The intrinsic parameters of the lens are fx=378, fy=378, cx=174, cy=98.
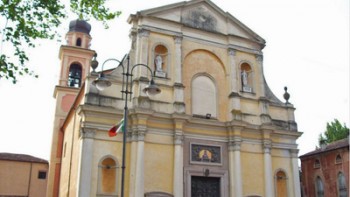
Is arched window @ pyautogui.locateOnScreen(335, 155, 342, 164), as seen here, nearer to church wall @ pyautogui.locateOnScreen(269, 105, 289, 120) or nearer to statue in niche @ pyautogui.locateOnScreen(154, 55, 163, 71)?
church wall @ pyautogui.locateOnScreen(269, 105, 289, 120)

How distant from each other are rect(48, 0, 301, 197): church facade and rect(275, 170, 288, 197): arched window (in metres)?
0.05

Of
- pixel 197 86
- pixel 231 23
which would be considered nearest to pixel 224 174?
pixel 197 86

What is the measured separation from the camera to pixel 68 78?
86.2ft

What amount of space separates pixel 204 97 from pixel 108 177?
19.1ft

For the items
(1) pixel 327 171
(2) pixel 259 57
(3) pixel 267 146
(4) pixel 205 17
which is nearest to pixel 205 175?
(3) pixel 267 146

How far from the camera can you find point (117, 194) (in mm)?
14422

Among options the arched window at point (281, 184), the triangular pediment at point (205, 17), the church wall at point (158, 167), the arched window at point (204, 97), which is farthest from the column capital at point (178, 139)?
the triangular pediment at point (205, 17)

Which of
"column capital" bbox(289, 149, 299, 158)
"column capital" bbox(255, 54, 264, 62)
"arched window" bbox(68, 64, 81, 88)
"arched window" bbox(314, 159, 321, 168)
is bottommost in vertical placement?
"column capital" bbox(289, 149, 299, 158)

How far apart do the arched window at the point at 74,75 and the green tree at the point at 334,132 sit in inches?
839

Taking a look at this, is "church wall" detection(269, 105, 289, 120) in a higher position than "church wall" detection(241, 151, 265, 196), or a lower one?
higher

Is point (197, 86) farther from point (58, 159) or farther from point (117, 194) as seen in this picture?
point (58, 159)

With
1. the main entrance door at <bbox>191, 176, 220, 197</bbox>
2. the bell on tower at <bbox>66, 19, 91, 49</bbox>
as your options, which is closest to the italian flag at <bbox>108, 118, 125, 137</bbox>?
the main entrance door at <bbox>191, 176, 220, 197</bbox>

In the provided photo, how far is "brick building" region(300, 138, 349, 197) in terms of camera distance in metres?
26.2

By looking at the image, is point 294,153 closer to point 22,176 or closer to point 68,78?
point 68,78
